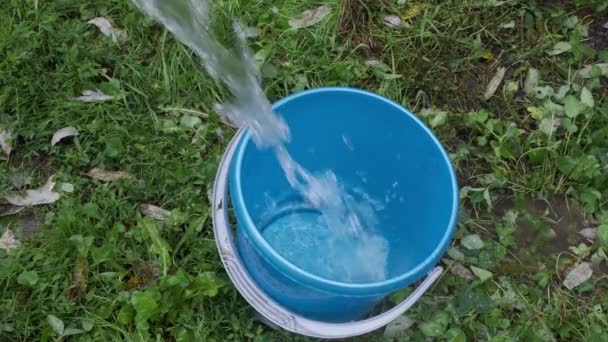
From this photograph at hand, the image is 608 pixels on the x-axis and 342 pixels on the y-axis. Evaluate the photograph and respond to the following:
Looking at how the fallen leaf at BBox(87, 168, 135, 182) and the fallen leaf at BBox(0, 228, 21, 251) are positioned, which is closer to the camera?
the fallen leaf at BBox(0, 228, 21, 251)

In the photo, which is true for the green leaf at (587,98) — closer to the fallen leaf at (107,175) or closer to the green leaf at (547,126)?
the green leaf at (547,126)

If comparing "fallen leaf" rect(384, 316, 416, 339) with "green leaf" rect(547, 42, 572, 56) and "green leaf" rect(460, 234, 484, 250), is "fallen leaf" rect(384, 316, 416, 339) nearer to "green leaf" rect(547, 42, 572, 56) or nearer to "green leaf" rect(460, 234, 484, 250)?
"green leaf" rect(460, 234, 484, 250)

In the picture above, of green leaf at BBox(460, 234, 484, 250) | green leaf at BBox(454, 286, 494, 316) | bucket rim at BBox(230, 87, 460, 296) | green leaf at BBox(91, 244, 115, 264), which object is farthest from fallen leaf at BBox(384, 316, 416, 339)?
green leaf at BBox(91, 244, 115, 264)

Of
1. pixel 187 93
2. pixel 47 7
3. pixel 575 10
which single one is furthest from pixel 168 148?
Answer: pixel 575 10

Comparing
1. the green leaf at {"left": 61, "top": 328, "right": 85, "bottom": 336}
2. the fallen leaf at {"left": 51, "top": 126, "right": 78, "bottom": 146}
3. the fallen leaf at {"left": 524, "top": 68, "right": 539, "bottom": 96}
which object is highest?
the fallen leaf at {"left": 51, "top": 126, "right": 78, "bottom": 146}

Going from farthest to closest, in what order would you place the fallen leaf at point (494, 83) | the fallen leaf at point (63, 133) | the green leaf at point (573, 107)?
the fallen leaf at point (494, 83)
the green leaf at point (573, 107)
the fallen leaf at point (63, 133)

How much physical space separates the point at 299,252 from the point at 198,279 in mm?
319

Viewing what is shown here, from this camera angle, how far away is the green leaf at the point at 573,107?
6.63 ft

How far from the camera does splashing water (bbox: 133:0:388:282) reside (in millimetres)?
1801

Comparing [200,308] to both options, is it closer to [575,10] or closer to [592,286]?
[592,286]

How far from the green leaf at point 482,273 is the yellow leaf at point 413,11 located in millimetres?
865

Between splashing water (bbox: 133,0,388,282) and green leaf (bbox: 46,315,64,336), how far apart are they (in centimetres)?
57

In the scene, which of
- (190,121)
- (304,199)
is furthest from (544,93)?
(190,121)

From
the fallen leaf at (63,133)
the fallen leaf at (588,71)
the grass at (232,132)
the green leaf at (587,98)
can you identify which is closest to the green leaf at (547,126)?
the grass at (232,132)
